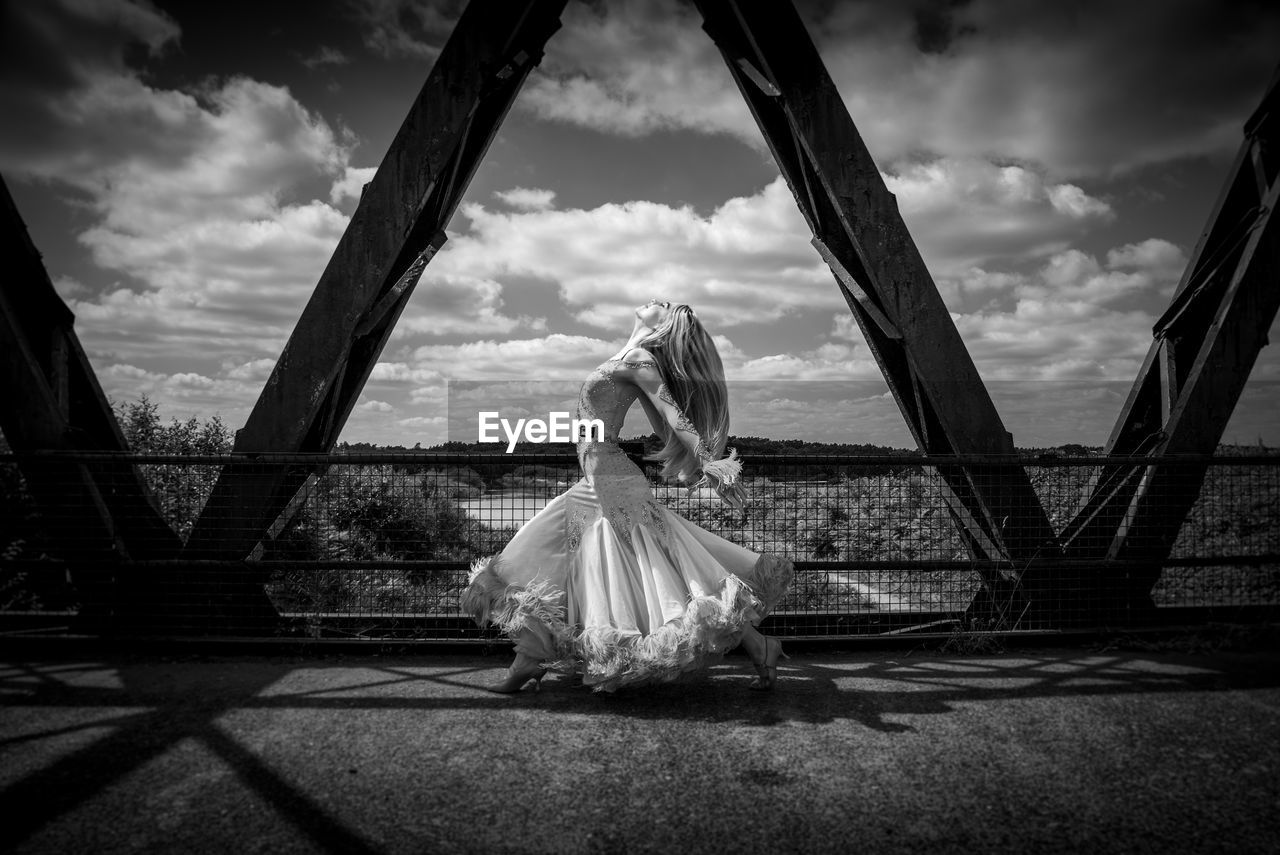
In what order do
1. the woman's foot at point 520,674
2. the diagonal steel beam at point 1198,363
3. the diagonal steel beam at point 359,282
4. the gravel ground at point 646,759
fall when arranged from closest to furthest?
1. the gravel ground at point 646,759
2. the woman's foot at point 520,674
3. the diagonal steel beam at point 359,282
4. the diagonal steel beam at point 1198,363

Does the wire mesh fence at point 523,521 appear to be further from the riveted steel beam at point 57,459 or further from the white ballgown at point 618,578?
the white ballgown at point 618,578

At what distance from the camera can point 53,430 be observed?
4.48m

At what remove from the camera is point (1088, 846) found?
2.20 meters

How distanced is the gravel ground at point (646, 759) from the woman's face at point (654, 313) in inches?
76.4

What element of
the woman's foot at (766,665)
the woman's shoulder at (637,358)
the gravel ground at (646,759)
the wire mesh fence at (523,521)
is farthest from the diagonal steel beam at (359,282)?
the woman's foot at (766,665)

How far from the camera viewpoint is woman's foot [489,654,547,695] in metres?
3.57

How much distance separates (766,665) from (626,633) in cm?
85

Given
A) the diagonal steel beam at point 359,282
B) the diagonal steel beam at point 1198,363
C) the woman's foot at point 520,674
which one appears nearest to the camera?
the woman's foot at point 520,674

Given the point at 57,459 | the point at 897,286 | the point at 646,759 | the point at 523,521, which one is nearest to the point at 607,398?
the point at 523,521

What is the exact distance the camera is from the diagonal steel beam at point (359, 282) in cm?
439

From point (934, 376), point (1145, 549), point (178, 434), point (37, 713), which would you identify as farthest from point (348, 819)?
point (178, 434)

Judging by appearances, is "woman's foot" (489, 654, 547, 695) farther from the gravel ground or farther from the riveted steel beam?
the riveted steel beam

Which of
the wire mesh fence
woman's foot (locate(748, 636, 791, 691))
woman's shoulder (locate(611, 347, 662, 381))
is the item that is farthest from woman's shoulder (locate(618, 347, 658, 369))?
woman's foot (locate(748, 636, 791, 691))

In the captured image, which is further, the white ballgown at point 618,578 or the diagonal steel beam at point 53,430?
the diagonal steel beam at point 53,430
